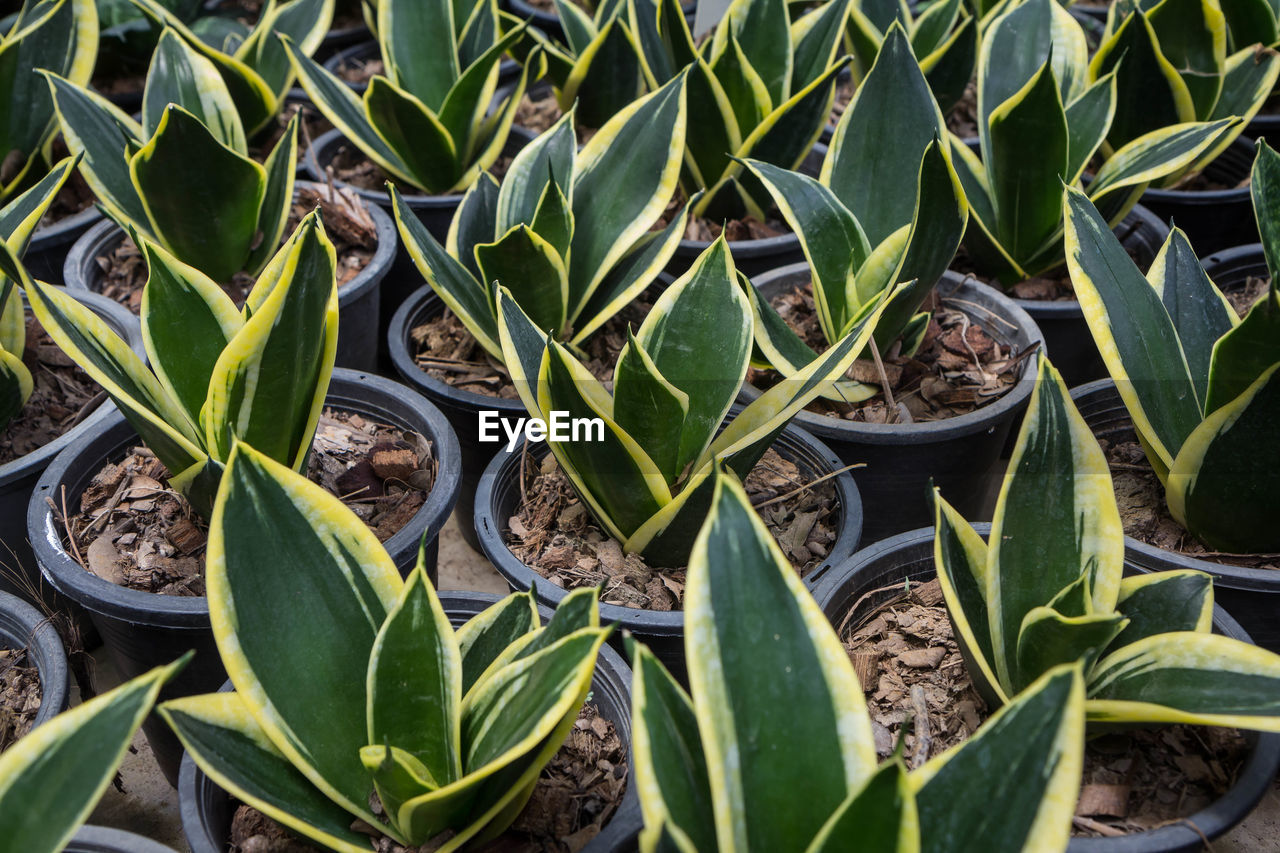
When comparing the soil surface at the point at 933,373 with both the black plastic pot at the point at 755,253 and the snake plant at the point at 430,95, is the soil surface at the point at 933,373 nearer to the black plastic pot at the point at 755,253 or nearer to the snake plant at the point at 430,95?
the black plastic pot at the point at 755,253

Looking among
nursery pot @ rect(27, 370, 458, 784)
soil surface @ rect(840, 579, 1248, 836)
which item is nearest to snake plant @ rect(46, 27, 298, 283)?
nursery pot @ rect(27, 370, 458, 784)

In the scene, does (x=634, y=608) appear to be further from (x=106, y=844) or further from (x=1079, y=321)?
(x=1079, y=321)

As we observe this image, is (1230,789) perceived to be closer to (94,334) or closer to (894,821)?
(894,821)

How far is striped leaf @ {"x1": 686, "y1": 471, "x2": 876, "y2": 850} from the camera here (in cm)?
A: 64

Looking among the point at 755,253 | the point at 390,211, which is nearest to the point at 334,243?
the point at 390,211

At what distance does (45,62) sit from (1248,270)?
1.81 meters

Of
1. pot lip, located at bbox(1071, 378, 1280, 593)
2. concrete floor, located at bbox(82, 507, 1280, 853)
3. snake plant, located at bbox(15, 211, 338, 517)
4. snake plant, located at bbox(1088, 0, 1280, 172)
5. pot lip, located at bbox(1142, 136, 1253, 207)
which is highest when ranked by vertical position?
snake plant, located at bbox(1088, 0, 1280, 172)

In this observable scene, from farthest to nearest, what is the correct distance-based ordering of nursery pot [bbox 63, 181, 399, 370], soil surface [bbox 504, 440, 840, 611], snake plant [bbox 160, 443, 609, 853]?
nursery pot [bbox 63, 181, 399, 370] → soil surface [bbox 504, 440, 840, 611] → snake plant [bbox 160, 443, 609, 853]

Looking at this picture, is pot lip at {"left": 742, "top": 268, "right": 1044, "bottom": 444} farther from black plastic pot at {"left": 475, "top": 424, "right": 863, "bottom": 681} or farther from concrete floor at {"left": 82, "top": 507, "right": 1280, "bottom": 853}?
concrete floor at {"left": 82, "top": 507, "right": 1280, "bottom": 853}

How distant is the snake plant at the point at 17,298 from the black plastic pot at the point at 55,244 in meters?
0.34

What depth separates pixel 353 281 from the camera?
1.54 metres

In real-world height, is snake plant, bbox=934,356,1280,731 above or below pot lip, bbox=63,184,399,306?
below

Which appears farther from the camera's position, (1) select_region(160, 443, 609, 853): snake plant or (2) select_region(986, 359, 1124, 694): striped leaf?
(2) select_region(986, 359, 1124, 694): striped leaf

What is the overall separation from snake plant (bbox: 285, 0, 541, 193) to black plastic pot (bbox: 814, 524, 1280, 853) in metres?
0.91
